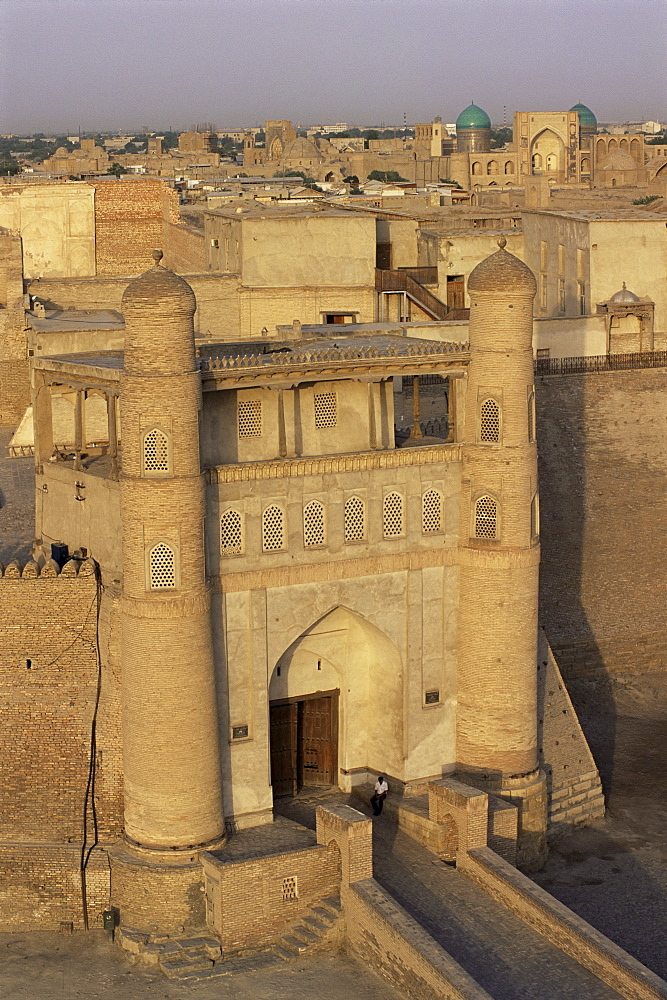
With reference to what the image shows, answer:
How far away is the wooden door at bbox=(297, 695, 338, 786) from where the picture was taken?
2381 centimetres

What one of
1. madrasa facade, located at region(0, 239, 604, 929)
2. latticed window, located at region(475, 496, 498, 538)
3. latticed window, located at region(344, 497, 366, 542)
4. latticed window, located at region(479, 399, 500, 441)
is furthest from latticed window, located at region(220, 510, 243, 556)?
latticed window, located at region(479, 399, 500, 441)

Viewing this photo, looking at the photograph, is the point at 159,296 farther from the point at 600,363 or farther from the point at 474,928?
the point at 600,363

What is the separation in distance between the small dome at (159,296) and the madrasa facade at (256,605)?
0.10 feet

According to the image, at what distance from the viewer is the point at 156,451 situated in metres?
20.7

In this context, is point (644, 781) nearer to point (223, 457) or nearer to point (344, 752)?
point (344, 752)

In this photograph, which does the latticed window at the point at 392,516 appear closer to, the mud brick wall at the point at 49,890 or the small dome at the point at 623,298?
the mud brick wall at the point at 49,890

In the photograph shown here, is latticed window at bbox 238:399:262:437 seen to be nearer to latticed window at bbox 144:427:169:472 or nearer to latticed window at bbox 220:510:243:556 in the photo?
latticed window at bbox 220:510:243:556

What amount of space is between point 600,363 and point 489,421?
1165 centimetres

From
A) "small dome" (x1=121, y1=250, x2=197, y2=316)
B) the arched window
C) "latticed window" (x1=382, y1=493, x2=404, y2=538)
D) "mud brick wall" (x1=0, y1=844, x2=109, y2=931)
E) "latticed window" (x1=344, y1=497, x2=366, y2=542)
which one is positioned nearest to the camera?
"small dome" (x1=121, y1=250, x2=197, y2=316)

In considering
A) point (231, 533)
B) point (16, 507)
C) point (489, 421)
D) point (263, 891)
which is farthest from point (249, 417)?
point (16, 507)

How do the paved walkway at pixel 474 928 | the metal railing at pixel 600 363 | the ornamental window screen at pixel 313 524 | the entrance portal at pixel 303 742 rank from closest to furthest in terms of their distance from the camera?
the paved walkway at pixel 474 928
the ornamental window screen at pixel 313 524
the entrance portal at pixel 303 742
the metal railing at pixel 600 363

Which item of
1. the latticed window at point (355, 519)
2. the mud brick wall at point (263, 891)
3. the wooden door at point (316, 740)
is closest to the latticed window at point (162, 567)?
the latticed window at point (355, 519)

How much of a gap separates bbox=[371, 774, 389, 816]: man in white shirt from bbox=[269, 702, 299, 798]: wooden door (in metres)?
1.22

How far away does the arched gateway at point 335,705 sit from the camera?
917 inches
